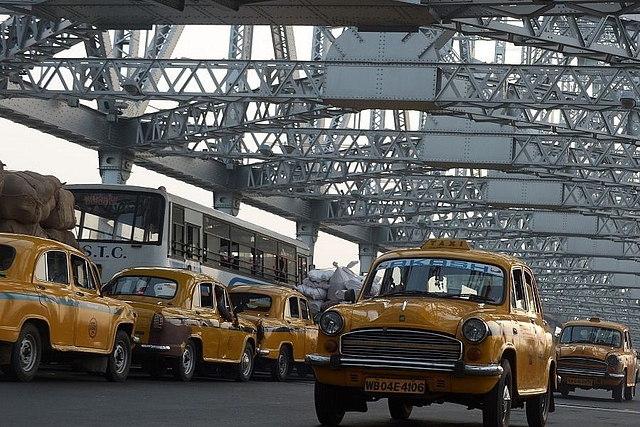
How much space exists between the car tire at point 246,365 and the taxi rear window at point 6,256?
25.1 ft

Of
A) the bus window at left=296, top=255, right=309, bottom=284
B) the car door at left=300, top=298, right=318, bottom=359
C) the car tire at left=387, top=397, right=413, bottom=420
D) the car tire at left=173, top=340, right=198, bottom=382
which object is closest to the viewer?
the car tire at left=387, top=397, right=413, bottom=420

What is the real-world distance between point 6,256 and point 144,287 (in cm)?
486

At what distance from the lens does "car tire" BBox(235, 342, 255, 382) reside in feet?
75.2

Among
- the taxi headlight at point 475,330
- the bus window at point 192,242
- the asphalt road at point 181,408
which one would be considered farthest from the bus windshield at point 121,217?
the taxi headlight at point 475,330

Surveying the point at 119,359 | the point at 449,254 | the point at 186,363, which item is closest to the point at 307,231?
the point at 186,363

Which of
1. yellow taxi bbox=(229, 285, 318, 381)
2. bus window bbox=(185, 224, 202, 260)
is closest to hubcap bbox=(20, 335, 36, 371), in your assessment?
yellow taxi bbox=(229, 285, 318, 381)

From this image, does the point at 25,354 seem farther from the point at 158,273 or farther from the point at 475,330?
the point at 475,330

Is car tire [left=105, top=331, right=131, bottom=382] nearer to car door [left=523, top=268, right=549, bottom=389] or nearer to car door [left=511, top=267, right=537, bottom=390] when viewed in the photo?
car door [left=523, top=268, right=549, bottom=389]

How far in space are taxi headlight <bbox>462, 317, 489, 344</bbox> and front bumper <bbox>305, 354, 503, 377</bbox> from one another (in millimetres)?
244

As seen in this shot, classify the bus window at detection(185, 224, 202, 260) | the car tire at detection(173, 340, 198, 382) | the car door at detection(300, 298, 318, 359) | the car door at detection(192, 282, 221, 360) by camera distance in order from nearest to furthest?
1. the car tire at detection(173, 340, 198, 382)
2. the car door at detection(192, 282, 221, 360)
3. the car door at detection(300, 298, 318, 359)
4. the bus window at detection(185, 224, 202, 260)

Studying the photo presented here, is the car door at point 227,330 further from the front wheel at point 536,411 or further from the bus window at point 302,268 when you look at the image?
the bus window at point 302,268

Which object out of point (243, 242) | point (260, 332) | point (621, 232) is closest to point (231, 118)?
point (243, 242)

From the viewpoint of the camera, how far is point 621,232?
58.4 metres

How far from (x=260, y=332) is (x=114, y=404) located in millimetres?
10391
